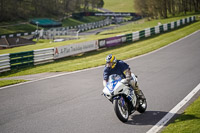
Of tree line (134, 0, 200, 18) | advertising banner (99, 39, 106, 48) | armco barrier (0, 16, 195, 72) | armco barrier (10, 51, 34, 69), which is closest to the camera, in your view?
armco barrier (0, 16, 195, 72)

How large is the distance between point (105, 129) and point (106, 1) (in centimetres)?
19619

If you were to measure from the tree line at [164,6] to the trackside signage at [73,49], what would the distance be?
152ft

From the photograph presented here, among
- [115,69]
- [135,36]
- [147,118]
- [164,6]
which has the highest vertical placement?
[164,6]

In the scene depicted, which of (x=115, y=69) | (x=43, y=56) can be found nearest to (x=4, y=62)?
(x=43, y=56)

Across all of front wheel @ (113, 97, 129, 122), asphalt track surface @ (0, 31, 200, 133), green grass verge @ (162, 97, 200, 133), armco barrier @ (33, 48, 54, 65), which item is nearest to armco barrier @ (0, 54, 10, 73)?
armco barrier @ (33, 48, 54, 65)

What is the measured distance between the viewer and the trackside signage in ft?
82.2

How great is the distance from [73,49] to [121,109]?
19.9m

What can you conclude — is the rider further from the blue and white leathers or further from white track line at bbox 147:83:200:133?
white track line at bbox 147:83:200:133

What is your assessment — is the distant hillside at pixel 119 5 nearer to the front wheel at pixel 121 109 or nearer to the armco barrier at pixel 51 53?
the armco barrier at pixel 51 53

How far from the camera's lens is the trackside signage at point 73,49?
25055mm

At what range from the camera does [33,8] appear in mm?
103938

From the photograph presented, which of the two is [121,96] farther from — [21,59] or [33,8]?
[33,8]

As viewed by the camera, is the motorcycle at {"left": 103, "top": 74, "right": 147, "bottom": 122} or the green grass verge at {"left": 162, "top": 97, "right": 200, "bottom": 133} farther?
the motorcycle at {"left": 103, "top": 74, "right": 147, "bottom": 122}

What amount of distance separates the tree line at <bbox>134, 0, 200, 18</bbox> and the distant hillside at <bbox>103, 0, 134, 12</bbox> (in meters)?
76.1
